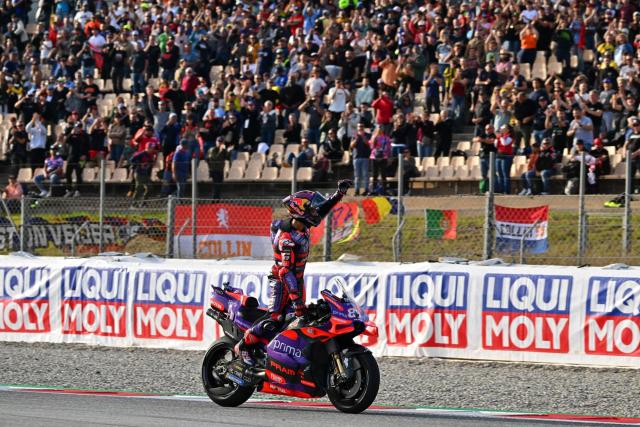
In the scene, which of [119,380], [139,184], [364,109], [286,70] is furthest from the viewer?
[286,70]

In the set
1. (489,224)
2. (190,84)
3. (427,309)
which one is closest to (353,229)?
(489,224)

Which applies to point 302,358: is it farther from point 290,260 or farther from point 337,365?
point 290,260

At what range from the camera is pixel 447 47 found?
24.6m

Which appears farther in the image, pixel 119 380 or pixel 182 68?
pixel 182 68

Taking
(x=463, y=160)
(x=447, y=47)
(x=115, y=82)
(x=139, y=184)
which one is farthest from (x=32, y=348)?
(x=115, y=82)

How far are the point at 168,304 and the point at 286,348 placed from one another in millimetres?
5382

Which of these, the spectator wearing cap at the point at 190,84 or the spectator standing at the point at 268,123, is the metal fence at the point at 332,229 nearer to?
the spectator standing at the point at 268,123

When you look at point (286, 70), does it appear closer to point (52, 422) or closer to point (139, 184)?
point (139, 184)

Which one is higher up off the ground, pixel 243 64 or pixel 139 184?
pixel 243 64

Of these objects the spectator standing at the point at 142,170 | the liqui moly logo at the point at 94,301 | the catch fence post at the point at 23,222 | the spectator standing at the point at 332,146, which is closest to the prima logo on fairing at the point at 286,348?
the liqui moly logo at the point at 94,301

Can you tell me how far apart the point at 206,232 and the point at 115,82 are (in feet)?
40.2

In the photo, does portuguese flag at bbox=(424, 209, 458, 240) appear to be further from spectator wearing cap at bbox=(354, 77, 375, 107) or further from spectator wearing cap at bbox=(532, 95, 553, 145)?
spectator wearing cap at bbox=(354, 77, 375, 107)

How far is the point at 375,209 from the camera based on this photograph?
17375 millimetres

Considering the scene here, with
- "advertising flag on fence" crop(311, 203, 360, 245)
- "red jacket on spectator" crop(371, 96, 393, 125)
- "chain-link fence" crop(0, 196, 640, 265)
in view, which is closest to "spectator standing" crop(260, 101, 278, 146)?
"red jacket on spectator" crop(371, 96, 393, 125)
